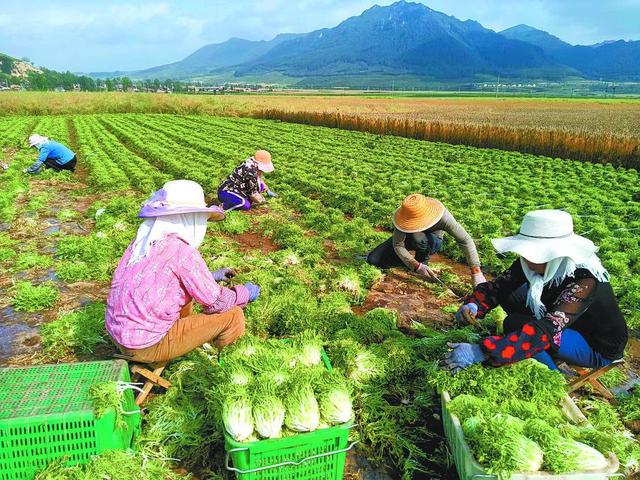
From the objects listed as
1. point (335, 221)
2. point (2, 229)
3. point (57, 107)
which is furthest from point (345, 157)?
point (57, 107)

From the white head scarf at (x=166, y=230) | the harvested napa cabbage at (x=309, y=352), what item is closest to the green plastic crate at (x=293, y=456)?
the harvested napa cabbage at (x=309, y=352)

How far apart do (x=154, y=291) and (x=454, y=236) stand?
13.6 ft

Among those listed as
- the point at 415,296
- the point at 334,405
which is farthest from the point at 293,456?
the point at 415,296

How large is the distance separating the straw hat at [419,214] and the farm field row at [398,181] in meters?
1.98

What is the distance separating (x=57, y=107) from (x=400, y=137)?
34.5 meters

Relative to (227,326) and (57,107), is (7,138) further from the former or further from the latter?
(227,326)

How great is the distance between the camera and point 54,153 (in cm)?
1434

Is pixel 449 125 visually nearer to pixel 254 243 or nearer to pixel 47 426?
pixel 254 243

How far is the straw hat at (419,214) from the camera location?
5.89 meters

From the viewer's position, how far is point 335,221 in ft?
31.0

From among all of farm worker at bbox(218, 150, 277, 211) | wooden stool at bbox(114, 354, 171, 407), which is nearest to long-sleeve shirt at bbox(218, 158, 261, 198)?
farm worker at bbox(218, 150, 277, 211)

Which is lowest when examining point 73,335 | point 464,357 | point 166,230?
point 73,335

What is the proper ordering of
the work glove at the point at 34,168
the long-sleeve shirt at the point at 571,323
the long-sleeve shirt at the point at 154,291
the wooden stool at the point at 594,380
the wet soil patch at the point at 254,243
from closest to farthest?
the long-sleeve shirt at the point at 571,323, the long-sleeve shirt at the point at 154,291, the wooden stool at the point at 594,380, the wet soil patch at the point at 254,243, the work glove at the point at 34,168

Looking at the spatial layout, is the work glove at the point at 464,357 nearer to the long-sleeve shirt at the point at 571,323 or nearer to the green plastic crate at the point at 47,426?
the long-sleeve shirt at the point at 571,323
